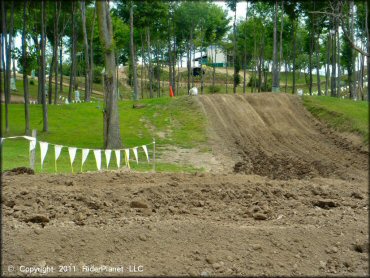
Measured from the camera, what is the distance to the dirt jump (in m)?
6.72

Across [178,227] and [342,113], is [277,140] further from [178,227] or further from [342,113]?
[178,227]

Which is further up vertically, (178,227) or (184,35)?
(184,35)

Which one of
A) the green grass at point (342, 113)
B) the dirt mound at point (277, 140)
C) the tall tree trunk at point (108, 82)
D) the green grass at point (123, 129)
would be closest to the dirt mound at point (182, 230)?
the green grass at point (123, 129)

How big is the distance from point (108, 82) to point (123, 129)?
281 inches

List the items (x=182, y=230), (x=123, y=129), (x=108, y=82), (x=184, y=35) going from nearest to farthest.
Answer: (x=182, y=230) → (x=108, y=82) → (x=123, y=129) → (x=184, y=35)

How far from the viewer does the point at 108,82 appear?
76.0 feet

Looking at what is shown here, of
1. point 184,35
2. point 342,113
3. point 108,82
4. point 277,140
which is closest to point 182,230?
point 108,82

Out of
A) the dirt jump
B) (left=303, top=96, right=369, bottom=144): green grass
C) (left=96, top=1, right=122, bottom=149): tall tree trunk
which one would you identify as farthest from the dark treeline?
the dirt jump

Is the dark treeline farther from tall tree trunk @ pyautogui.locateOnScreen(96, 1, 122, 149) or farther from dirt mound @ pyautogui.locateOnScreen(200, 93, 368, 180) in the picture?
dirt mound @ pyautogui.locateOnScreen(200, 93, 368, 180)

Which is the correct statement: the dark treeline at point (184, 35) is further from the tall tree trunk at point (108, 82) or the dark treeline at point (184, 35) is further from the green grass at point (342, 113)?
the green grass at point (342, 113)

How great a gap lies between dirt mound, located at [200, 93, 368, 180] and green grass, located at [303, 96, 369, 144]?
0.66 meters

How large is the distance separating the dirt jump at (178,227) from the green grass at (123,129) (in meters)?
8.17

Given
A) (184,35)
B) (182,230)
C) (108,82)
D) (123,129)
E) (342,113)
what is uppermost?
(184,35)

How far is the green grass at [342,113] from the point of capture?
27.6 meters
